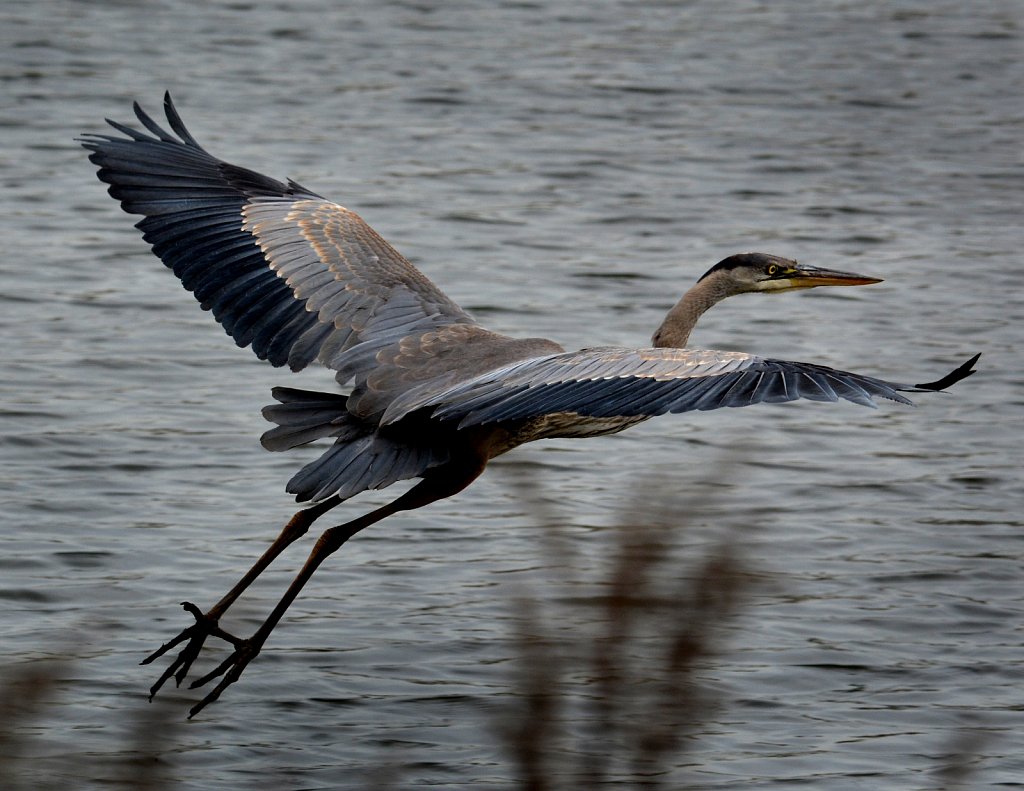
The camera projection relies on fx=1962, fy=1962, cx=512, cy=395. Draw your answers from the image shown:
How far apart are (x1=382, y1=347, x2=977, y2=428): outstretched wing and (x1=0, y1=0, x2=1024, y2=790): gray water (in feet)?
2.88

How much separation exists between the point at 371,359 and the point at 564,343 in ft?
12.0

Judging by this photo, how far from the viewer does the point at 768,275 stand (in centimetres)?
736

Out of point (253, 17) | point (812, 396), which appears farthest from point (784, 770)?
point (253, 17)

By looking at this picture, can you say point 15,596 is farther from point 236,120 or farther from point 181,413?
point 236,120

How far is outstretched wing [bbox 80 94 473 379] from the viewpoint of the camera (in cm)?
656

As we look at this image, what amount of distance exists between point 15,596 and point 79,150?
281 inches

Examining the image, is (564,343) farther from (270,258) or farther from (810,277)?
(270,258)

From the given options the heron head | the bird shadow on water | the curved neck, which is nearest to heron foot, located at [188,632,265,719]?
the bird shadow on water

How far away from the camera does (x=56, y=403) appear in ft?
29.2

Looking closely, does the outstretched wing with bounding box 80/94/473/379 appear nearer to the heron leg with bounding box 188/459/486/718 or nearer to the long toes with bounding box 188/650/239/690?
the heron leg with bounding box 188/459/486/718

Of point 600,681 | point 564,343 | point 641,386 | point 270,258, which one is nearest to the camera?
point 600,681

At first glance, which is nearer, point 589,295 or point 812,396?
point 812,396

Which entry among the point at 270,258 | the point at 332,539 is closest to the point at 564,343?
the point at 270,258

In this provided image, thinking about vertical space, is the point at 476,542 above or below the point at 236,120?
below
